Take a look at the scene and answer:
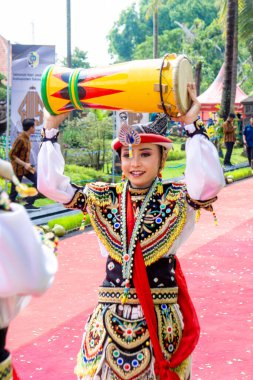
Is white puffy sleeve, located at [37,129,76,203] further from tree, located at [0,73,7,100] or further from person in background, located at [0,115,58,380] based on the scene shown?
tree, located at [0,73,7,100]

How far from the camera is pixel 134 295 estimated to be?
3.86 metres

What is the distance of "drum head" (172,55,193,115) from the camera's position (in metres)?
3.58

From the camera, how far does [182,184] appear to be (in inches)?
160

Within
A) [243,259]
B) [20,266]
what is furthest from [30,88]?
[20,266]

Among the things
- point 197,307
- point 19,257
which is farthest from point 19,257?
point 197,307

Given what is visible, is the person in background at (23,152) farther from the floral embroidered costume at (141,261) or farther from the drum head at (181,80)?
the drum head at (181,80)

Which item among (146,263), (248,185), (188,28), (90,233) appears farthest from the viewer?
(188,28)

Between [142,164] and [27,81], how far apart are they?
844 centimetres

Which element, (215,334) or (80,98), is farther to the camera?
(215,334)

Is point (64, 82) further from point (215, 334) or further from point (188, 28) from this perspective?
point (188, 28)

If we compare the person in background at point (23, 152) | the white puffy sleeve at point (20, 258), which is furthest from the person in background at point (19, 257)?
the person in background at point (23, 152)

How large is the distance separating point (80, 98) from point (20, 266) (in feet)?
5.72

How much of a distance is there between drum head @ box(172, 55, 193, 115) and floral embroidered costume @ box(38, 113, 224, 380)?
0.21 m

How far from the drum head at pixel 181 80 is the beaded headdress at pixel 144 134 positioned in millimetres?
293
